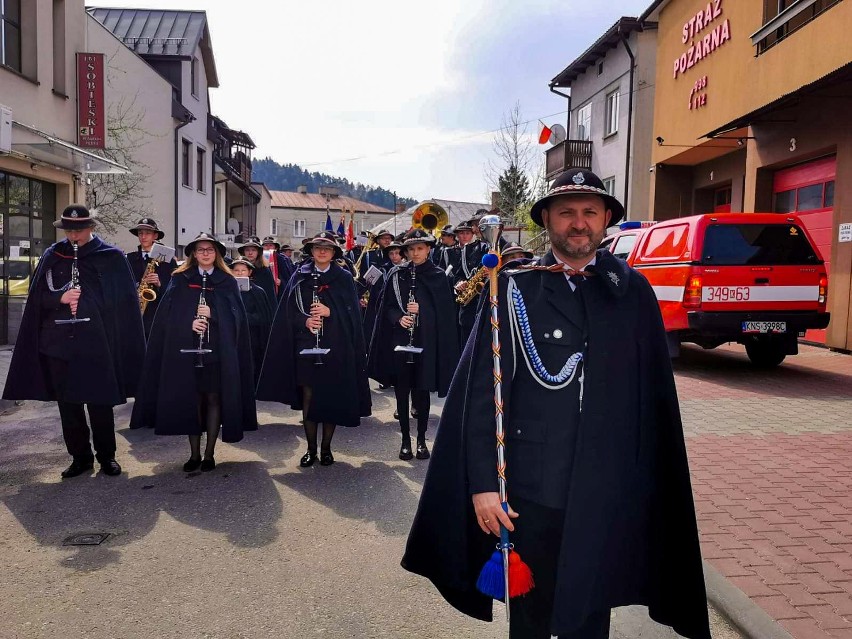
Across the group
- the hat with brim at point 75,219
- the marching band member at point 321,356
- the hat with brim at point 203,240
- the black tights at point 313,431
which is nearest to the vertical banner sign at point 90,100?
the hat with brim at point 75,219

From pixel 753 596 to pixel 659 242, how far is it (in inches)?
330

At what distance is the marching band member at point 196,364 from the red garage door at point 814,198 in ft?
36.4

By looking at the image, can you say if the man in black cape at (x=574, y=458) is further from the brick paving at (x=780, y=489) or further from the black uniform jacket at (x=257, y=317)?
the black uniform jacket at (x=257, y=317)

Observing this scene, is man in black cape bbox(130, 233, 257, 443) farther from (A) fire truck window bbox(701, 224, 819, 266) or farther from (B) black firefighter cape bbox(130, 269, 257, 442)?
(A) fire truck window bbox(701, 224, 819, 266)

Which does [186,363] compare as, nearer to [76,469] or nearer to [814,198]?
[76,469]

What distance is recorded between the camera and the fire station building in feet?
41.8

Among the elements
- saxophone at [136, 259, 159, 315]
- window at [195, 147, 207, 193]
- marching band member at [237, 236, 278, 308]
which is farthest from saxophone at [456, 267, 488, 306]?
window at [195, 147, 207, 193]

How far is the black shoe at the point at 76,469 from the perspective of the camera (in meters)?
6.04

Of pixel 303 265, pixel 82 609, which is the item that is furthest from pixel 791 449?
pixel 82 609

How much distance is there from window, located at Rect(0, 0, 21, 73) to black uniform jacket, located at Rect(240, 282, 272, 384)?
24.4ft

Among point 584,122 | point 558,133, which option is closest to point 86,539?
point 558,133

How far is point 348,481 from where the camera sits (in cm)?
605

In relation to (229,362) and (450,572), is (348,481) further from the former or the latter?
(450,572)

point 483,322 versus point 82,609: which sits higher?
point 483,322
